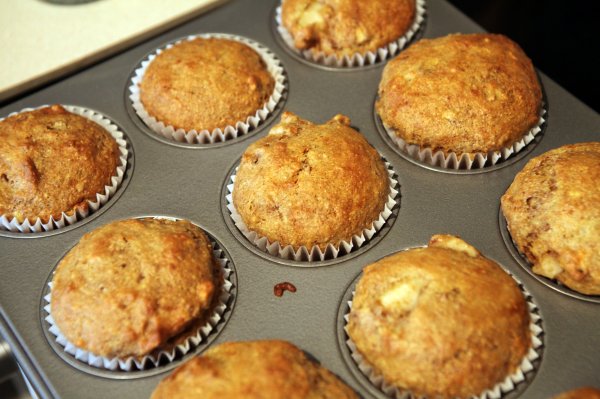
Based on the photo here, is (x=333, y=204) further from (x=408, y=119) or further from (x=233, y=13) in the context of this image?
(x=233, y=13)

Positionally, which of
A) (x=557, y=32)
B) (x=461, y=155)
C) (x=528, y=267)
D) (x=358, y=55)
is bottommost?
(x=528, y=267)

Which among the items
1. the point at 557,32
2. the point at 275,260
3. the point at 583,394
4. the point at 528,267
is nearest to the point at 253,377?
the point at 275,260

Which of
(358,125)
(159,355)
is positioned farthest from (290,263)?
(358,125)

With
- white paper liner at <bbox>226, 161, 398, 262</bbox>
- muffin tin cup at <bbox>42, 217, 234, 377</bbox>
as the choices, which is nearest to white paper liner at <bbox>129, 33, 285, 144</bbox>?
white paper liner at <bbox>226, 161, 398, 262</bbox>

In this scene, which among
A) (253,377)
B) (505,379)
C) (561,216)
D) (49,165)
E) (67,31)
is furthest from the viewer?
(67,31)

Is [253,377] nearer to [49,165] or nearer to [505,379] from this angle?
[505,379]

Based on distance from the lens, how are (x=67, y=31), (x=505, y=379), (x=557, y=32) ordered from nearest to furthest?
(x=505, y=379) < (x=67, y=31) < (x=557, y=32)
